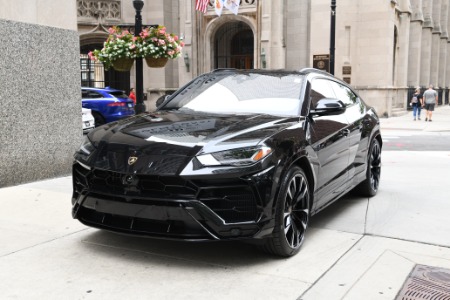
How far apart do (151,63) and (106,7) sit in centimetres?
1980

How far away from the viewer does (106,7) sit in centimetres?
2933

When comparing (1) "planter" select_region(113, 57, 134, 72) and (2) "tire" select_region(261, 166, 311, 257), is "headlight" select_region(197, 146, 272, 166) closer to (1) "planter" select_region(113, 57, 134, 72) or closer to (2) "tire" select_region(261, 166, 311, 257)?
(2) "tire" select_region(261, 166, 311, 257)

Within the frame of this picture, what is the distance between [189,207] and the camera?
12.9 ft

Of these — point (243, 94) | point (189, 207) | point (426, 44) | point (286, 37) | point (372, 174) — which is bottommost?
point (372, 174)

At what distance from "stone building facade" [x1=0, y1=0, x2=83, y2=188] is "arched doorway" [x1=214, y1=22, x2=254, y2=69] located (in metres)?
22.1

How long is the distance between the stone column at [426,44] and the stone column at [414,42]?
3.70 m

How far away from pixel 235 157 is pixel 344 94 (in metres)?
3.01

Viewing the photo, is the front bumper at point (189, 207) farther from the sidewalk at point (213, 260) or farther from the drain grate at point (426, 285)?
the drain grate at point (426, 285)

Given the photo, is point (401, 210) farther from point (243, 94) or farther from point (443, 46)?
point (443, 46)

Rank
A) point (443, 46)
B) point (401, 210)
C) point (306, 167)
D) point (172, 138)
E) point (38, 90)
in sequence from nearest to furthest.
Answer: point (172, 138) → point (306, 167) → point (401, 210) → point (38, 90) → point (443, 46)

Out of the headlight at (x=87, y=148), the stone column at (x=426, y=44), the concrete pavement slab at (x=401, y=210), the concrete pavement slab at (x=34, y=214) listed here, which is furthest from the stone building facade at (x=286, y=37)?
the headlight at (x=87, y=148)

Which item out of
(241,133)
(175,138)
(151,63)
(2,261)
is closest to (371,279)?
(241,133)

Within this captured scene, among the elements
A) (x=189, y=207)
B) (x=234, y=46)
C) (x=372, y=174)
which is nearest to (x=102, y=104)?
(x=372, y=174)

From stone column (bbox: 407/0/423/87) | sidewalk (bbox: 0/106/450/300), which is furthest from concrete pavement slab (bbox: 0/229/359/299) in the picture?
stone column (bbox: 407/0/423/87)
